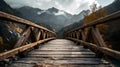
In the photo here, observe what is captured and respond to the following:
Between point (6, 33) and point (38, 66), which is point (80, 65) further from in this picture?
point (6, 33)

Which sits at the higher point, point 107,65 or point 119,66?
point 107,65

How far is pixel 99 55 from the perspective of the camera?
420 centimetres

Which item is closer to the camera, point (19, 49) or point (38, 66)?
point (38, 66)

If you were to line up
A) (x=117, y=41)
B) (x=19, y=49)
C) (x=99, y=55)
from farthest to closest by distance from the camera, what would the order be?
(x=117, y=41)
(x=99, y=55)
(x=19, y=49)

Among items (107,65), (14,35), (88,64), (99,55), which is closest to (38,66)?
(88,64)

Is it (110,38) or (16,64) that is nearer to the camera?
(16,64)

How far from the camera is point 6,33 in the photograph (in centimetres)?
10981

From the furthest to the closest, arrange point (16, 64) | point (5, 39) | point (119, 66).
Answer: point (5, 39)
point (119, 66)
point (16, 64)

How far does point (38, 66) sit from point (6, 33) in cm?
11227

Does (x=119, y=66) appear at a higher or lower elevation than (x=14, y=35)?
lower

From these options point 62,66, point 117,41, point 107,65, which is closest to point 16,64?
point 62,66

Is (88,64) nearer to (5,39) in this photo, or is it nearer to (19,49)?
(19,49)

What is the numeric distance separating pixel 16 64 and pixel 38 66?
560mm

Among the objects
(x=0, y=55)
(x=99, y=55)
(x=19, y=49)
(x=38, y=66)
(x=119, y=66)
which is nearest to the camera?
(x=0, y=55)
